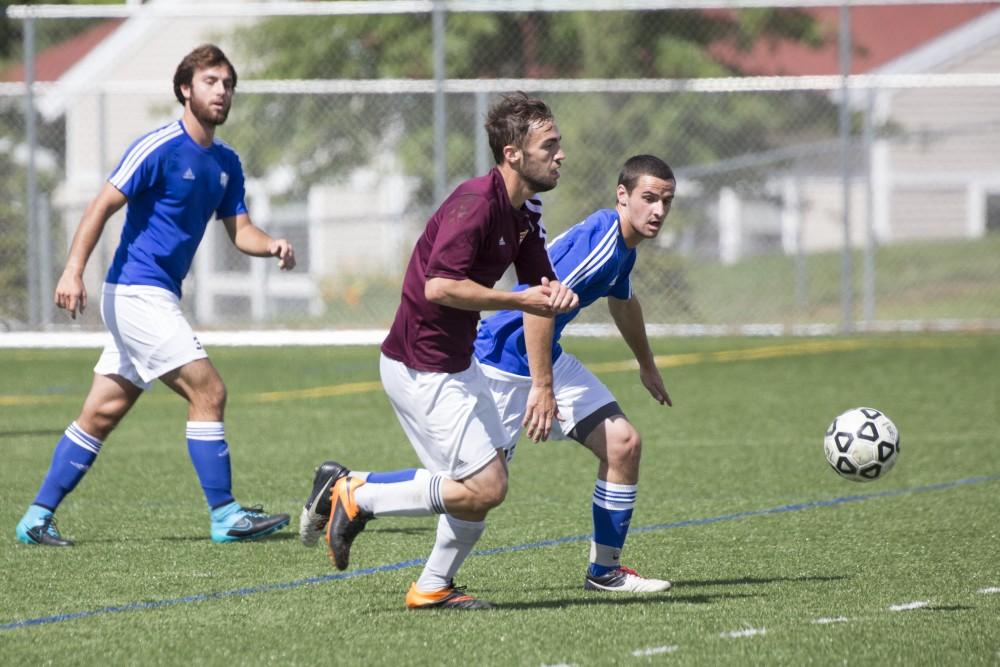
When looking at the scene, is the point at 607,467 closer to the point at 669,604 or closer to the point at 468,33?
the point at 669,604

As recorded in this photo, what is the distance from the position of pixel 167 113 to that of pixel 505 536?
53.8 ft

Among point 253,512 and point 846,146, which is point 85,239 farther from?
point 846,146

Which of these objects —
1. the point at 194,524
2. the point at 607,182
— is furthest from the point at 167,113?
the point at 194,524

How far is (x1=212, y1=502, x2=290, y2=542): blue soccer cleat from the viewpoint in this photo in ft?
22.6

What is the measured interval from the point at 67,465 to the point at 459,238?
284 centimetres

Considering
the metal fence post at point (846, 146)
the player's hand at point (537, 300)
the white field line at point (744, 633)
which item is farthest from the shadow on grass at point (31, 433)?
the metal fence post at point (846, 146)

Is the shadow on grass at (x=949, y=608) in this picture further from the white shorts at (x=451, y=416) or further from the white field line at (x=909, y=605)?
the white shorts at (x=451, y=416)

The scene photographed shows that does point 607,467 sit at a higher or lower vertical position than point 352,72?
lower

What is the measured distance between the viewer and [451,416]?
5234 mm

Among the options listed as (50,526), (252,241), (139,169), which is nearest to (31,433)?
(50,526)

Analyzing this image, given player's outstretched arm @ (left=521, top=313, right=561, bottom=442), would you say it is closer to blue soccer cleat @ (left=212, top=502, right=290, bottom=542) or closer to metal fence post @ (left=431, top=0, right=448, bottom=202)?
blue soccer cleat @ (left=212, top=502, right=290, bottom=542)

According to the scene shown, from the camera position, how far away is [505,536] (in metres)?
7.03

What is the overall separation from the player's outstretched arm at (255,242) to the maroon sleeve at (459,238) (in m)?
2.21

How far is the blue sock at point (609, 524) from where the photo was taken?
590 centimetres
